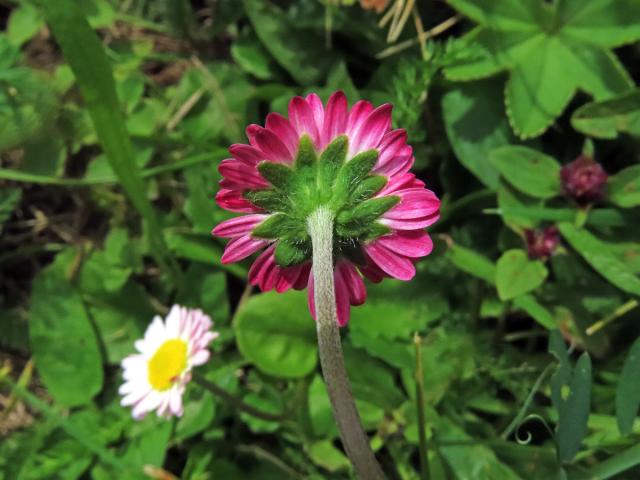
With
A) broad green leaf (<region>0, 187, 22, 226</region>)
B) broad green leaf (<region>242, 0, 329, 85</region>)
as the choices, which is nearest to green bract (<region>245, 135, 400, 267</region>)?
broad green leaf (<region>242, 0, 329, 85</region>)

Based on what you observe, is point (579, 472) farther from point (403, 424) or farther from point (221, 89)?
point (221, 89)

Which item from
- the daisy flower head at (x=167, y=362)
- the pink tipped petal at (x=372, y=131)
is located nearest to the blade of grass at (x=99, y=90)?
the daisy flower head at (x=167, y=362)

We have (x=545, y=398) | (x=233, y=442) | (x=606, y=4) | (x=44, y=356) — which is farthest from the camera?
(x=44, y=356)

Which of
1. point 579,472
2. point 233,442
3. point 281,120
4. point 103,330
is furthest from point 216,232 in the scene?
point 103,330

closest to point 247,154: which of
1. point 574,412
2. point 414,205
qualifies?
point 414,205

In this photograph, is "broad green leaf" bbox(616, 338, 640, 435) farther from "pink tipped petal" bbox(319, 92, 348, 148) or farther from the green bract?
"pink tipped petal" bbox(319, 92, 348, 148)

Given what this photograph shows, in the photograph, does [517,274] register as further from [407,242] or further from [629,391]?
[407,242]
